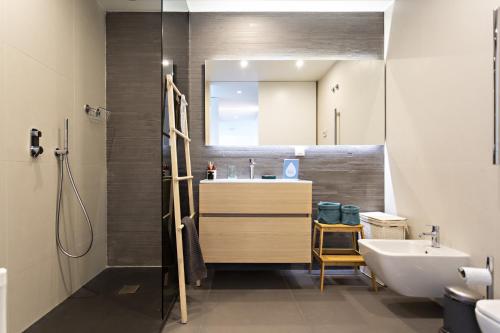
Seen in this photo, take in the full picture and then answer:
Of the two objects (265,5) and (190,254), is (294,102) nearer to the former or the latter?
(265,5)

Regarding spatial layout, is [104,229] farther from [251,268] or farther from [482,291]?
[482,291]

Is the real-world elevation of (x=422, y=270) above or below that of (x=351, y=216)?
below

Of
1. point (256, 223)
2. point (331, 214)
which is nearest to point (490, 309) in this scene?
point (331, 214)

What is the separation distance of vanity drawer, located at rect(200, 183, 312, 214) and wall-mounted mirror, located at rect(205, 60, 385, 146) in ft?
2.13

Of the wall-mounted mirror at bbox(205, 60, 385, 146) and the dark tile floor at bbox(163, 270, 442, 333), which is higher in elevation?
the wall-mounted mirror at bbox(205, 60, 385, 146)

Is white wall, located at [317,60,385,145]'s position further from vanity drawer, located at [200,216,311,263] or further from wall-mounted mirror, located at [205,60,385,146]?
vanity drawer, located at [200,216,311,263]

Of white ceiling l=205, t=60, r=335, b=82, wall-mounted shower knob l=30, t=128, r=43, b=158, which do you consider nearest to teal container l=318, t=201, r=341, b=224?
white ceiling l=205, t=60, r=335, b=82

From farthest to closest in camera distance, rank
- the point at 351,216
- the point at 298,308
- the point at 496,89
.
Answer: the point at 351,216
the point at 298,308
the point at 496,89

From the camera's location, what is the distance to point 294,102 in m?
3.03

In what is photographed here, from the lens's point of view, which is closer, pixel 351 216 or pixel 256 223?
pixel 256 223

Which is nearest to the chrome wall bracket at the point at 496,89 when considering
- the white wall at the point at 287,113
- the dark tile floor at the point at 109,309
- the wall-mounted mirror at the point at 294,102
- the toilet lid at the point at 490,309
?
the toilet lid at the point at 490,309

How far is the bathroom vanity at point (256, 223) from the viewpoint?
2.47 m

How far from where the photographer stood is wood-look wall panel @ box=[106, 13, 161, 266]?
9.36ft

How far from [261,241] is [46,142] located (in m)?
1.74
